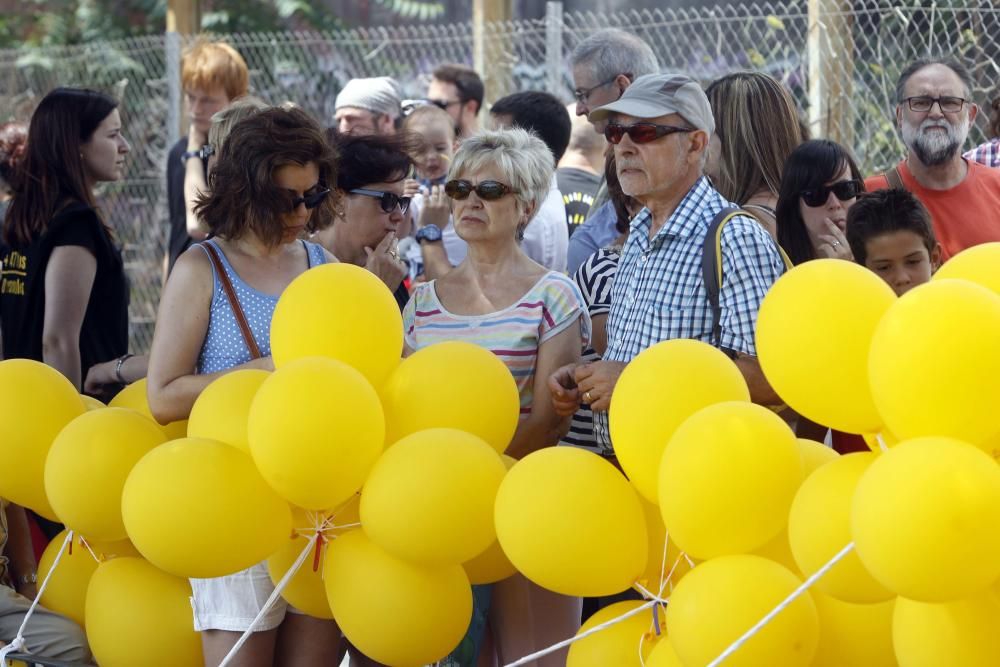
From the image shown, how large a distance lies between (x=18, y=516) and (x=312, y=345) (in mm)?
Answer: 1284

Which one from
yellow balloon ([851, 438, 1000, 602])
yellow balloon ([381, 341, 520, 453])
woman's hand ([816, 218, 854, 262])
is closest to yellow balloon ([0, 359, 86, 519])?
yellow balloon ([381, 341, 520, 453])

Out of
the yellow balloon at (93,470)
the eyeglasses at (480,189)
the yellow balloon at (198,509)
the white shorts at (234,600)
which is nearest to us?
the yellow balloon at (198,509)

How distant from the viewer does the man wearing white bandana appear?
5422 millimetres

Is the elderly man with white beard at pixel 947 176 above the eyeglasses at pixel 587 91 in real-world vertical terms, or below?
below

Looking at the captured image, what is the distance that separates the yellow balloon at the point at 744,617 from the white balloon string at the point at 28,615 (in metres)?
1.56

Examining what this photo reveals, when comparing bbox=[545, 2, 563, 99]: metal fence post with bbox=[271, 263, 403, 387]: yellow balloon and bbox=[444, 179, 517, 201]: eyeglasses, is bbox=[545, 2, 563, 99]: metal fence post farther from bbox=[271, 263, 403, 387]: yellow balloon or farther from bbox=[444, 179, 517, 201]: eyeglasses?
bbox=[271, 263, 403, 387]: yellow balloon

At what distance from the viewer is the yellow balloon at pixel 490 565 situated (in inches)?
100

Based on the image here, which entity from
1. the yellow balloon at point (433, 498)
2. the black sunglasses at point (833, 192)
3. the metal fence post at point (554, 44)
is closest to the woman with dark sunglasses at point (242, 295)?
the yellow balloon at point (433, 498)

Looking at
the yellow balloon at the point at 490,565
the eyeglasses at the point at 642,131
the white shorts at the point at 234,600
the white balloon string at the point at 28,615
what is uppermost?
the eyeglasses at the point at 642,131

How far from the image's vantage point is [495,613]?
10.7 ft

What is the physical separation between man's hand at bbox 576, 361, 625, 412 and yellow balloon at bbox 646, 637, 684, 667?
2.30ft

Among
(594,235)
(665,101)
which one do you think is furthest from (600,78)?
(665,101)

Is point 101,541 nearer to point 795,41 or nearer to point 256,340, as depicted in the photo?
point 256,340

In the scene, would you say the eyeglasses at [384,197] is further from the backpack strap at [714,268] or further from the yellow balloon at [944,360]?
the yellow balloon at [944,360]
